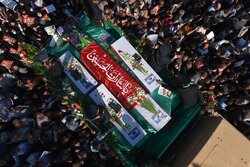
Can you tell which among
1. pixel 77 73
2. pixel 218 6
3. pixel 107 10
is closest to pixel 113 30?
pixel 107 10

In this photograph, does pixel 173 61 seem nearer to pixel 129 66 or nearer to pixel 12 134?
pixel 129 66

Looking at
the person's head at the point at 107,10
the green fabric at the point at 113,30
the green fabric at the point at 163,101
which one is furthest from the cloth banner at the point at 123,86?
the person's head at the point at 107,10

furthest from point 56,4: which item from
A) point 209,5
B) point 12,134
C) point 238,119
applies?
point 238,119

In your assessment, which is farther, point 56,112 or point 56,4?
point 56,4

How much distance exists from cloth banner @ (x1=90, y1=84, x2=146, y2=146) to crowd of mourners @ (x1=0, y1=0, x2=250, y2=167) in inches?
13.7

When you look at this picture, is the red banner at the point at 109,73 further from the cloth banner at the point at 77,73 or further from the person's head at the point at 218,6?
the person's head at the point at 218,6

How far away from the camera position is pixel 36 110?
6.57 meters

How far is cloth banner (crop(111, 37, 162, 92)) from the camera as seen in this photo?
7.58 m

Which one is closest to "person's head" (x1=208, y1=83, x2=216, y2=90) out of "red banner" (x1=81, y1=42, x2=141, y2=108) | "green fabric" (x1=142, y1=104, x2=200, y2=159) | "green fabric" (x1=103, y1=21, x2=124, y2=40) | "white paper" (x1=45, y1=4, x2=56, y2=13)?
"green fabric" (x1=142, y1=104, x2=200, y2=159)

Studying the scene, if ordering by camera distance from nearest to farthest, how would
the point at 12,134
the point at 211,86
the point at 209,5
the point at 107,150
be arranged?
1. the point at 12,134
2. the point at 107,150
3. the point at 211,86
4. the point at 209,5

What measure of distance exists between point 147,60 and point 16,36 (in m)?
3.08

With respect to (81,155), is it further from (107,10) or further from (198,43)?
(198,43)

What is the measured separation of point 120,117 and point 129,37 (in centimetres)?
194

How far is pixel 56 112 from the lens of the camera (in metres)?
6.61
